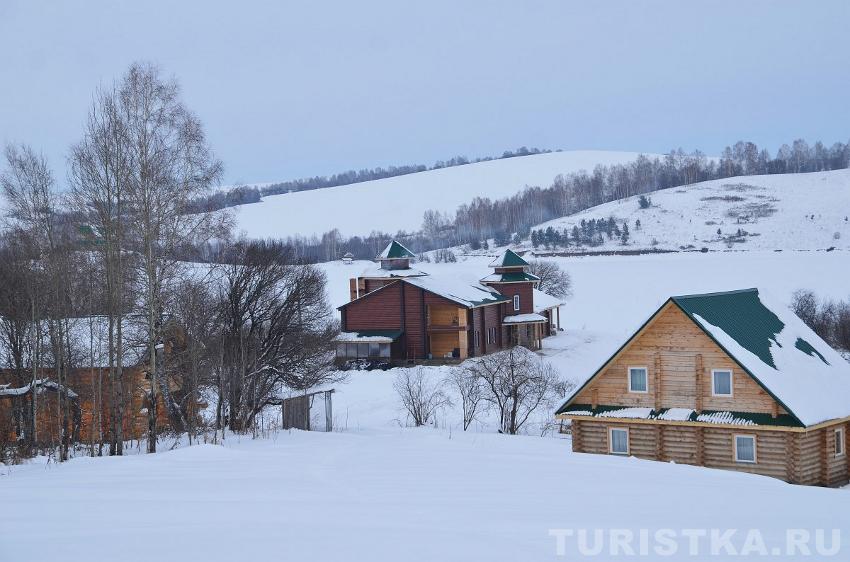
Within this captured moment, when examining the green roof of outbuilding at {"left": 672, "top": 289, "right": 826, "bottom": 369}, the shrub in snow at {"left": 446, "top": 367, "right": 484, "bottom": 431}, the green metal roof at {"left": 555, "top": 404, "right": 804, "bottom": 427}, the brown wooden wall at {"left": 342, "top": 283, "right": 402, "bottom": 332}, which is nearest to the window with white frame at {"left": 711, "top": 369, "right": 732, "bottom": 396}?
the green metal roof at {"left": 555, "top": 404, "right": 804, "bottom": 427}

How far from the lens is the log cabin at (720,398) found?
2112 centimetres

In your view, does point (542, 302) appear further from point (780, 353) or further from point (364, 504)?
point (364, 504)

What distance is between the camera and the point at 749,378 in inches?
848

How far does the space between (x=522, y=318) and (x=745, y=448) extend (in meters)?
35.1

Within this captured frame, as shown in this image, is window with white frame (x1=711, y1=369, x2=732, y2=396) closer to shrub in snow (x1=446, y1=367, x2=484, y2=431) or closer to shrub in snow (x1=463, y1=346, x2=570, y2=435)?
shrub in snow (x1=463, y1=346, x2=570, y2=435)

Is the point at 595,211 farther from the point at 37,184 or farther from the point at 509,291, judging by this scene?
the point at 37,184

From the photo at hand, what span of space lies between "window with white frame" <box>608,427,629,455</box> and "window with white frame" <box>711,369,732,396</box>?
9.76ft

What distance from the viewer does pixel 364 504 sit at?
929cm

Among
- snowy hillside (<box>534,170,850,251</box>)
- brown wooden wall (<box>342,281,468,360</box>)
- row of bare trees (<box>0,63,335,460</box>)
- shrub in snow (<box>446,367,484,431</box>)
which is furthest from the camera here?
snowy hillside (<box>534,170,850,251</box>)

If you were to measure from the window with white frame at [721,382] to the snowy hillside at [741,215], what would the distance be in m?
92.5

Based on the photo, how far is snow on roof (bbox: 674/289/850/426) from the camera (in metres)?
21.3

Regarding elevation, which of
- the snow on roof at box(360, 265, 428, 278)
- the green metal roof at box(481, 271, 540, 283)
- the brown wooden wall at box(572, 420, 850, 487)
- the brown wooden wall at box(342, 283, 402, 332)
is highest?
the snow on roof at box(360, 265, 428, 278)

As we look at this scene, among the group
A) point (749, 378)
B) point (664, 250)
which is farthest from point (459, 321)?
point (664, 250)

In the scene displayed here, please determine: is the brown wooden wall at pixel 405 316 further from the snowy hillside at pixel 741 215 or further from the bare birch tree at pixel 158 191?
the snowy hillside at pixel 741 215
